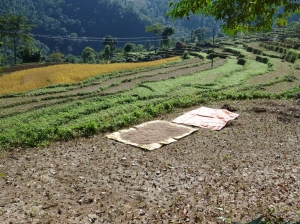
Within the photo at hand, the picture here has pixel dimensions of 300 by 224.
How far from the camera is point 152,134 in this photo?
11.9m

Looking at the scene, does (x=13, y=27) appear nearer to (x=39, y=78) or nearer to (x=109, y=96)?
(x=39, y=78)

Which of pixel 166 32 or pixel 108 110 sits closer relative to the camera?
pixel 108 110

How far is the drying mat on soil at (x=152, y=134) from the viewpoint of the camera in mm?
10922

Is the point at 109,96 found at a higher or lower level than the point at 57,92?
higher

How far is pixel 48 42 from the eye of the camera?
131 metres

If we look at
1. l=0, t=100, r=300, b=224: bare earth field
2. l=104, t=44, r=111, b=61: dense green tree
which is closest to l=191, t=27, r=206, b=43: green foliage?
l=104, t=44, r=111, b=61: dense green tree

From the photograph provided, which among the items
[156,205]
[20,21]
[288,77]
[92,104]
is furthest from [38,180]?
[20,21]

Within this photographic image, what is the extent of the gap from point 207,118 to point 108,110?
6.66m

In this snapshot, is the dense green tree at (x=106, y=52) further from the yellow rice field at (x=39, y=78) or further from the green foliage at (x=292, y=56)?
the green foliage at (x=292, y=56)

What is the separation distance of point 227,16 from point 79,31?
15559 centimetres

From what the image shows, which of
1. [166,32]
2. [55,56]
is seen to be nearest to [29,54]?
[55,56]

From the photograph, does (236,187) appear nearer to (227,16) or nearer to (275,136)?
(227,16)

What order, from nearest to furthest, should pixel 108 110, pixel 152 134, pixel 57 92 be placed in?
pixel 152 134
pixel 108 110
pixel 57 92

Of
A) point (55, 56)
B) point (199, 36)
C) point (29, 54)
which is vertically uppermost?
point (199, 36)
